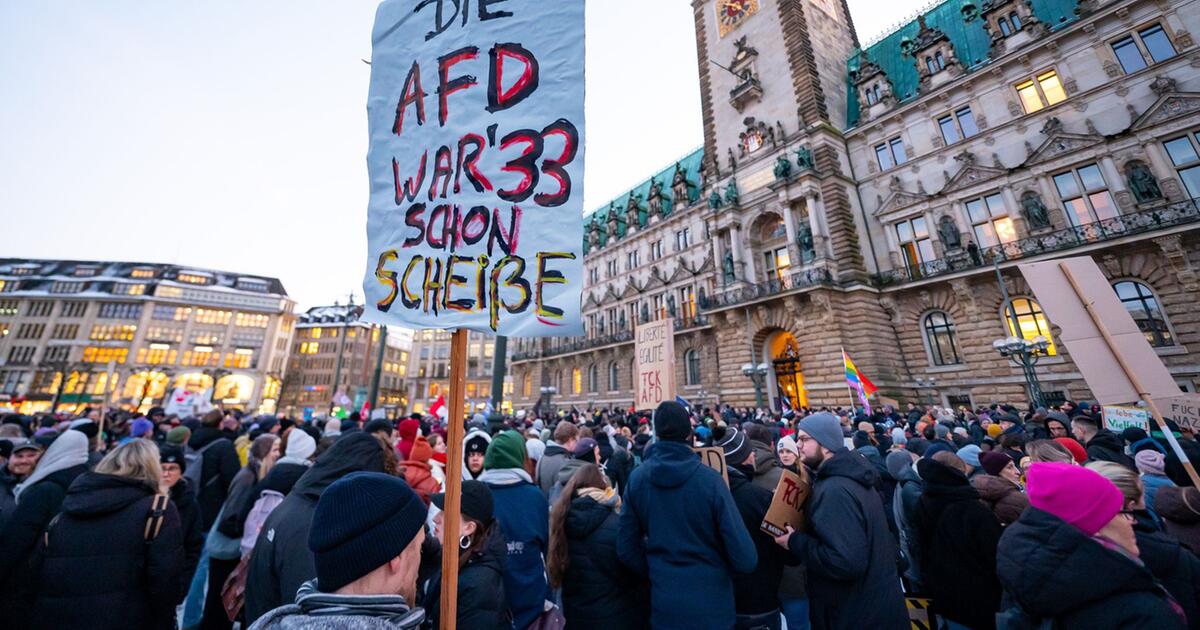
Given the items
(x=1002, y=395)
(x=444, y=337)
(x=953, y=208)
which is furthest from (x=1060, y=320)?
(x=444, y=337)

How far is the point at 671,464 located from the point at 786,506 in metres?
0.91

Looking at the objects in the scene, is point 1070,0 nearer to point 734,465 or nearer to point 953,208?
point 953,208

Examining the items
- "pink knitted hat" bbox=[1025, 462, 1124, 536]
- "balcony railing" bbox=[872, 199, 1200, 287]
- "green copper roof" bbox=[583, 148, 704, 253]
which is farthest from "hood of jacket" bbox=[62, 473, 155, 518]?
"green copper roof" bbox=[583, 148, 704, 253]

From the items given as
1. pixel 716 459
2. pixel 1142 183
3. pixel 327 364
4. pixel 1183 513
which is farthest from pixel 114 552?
pixel 327 364

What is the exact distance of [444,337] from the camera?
242ft

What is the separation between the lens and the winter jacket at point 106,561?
2.62 metres

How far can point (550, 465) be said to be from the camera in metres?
5.34

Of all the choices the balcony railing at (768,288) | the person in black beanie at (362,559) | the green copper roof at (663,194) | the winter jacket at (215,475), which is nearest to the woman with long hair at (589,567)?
the person in black beanie at (362,559)

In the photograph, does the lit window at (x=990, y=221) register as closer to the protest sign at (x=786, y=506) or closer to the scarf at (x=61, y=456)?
the protest sign at (x=786, y=506)

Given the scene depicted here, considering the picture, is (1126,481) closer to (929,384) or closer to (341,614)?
(341,614)

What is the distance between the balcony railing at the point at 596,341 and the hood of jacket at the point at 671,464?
26.2 meters

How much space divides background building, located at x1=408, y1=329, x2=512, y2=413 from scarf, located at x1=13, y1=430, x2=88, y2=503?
63.3 meters

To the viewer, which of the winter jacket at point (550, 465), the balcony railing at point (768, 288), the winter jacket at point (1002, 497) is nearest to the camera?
the winter jacket at point (1002, 497)

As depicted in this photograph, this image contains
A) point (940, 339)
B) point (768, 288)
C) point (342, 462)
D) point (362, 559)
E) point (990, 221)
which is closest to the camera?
point (362, 559)
